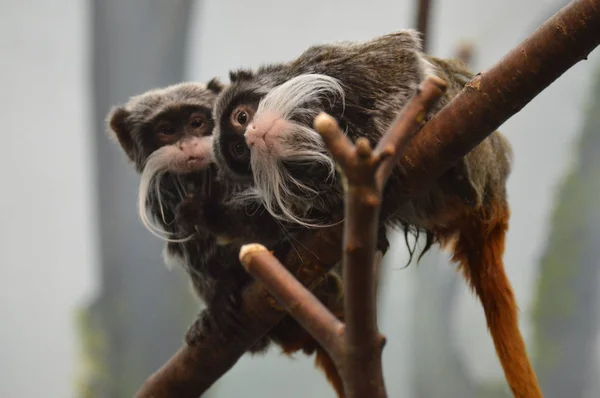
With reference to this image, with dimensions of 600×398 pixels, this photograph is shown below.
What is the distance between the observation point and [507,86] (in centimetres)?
118

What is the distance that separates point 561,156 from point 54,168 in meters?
2.88

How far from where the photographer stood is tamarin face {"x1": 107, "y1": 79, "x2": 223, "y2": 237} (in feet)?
6.31

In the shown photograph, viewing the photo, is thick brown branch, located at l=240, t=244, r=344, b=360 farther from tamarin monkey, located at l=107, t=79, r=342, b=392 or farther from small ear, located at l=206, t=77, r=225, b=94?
small ear, located at l=206, t=77, r=225, b=94

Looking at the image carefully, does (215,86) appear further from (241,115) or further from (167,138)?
(241,115)

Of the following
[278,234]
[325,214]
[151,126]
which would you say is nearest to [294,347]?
[278,234]

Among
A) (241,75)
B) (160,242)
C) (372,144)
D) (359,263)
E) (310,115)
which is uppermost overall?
(160,242)

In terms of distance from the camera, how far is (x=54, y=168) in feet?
12.2

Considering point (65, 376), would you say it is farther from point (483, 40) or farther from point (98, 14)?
point (483, 40)

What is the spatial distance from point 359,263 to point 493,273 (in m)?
1.04

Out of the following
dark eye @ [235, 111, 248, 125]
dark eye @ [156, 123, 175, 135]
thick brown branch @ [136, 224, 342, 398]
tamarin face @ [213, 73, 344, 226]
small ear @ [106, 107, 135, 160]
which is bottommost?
thick brown branch @ [136, 224, 342, 398]

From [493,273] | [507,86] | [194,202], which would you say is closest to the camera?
[507,86]

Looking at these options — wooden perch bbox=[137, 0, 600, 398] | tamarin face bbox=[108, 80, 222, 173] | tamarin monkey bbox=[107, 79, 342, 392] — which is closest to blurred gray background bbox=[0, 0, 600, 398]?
tamarin monkey bbox=[107, 79, 342, 392]

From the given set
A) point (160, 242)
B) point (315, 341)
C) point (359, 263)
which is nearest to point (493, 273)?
point (315, 341)

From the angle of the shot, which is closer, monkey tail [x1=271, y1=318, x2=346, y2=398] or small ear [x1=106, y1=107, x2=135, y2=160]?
monkey tail [x1=271, y1=318, x2=346, y2=398]
